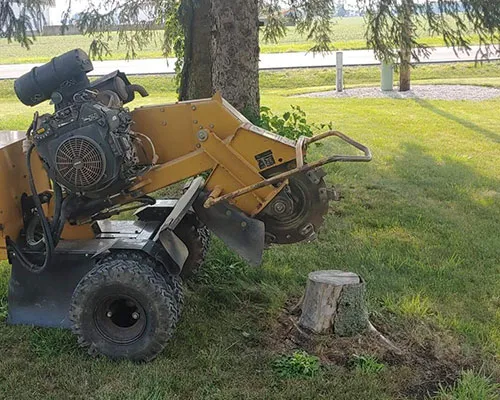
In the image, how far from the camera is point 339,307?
4.47m

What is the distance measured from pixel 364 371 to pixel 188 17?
21.2 ft

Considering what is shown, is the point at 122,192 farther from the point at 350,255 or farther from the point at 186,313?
the point at 350,255

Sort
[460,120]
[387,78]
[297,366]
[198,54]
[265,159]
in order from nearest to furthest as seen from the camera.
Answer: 1. [297,366]
2. [265,159]
3. [198,54]
4. [460,120]
5. [387,78]

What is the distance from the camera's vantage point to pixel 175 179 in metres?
4.43

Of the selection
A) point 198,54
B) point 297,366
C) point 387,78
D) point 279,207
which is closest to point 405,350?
point 297,366

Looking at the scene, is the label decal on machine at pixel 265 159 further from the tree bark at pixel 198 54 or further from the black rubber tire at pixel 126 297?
the tree bark at pixel 198 54

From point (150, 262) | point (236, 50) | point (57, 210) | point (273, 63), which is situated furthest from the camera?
point (273, 63)

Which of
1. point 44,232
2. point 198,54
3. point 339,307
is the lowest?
point 339,307

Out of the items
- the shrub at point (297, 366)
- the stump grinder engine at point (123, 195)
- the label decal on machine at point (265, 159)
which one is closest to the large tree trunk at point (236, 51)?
the stump grinder engine at point (123, 195)

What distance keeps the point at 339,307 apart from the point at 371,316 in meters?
0.42

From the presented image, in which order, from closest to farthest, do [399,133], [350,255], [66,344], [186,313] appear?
[66,344]
[186,313]
[350,255]
[399,133]

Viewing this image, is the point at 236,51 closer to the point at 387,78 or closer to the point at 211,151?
the point at 211,151

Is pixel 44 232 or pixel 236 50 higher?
pixel 236 50

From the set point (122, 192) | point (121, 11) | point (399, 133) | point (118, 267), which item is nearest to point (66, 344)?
point (118, 267)
